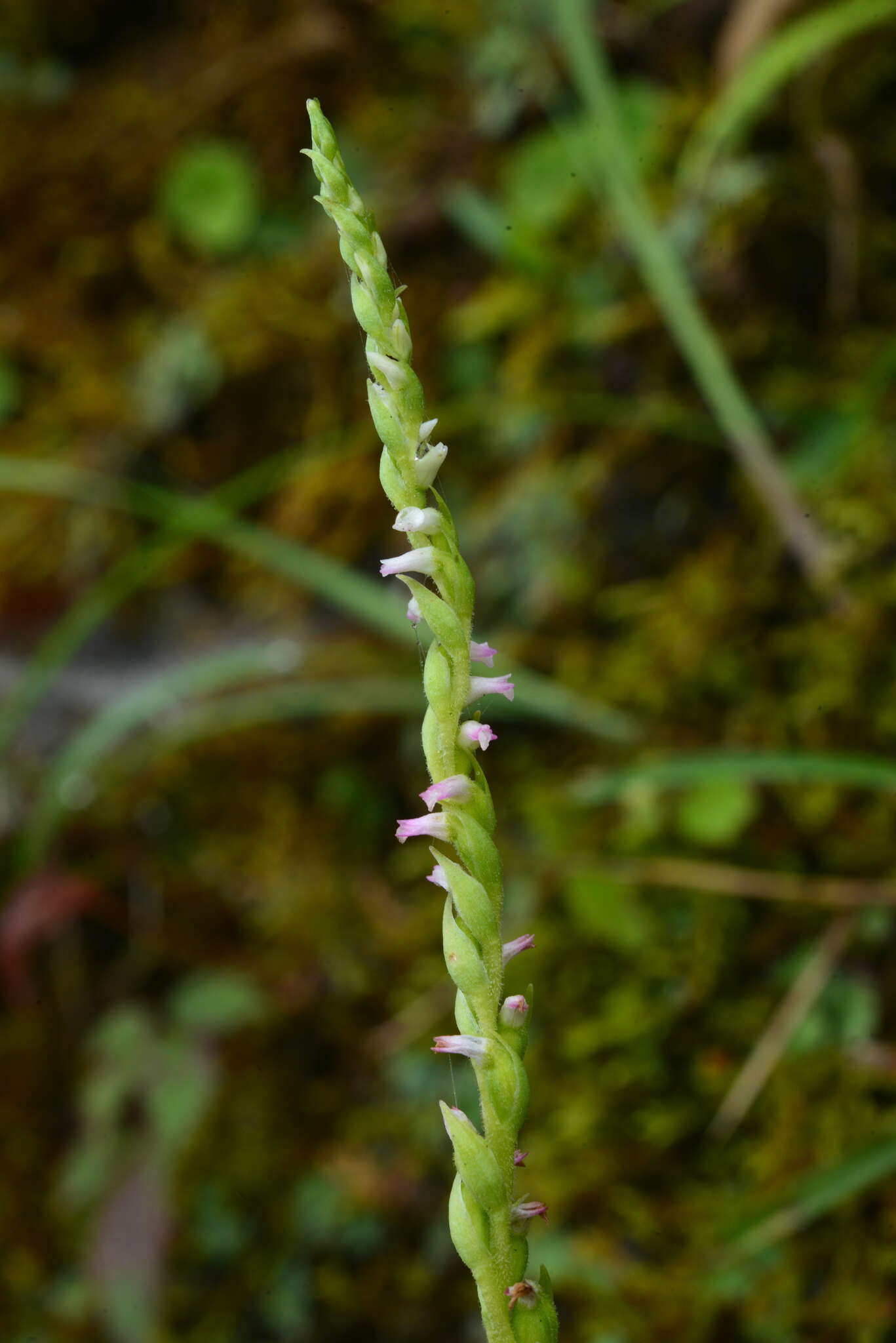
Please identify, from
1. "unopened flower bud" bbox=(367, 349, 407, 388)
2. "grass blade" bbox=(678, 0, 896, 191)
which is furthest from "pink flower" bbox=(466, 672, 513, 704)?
"grass blade" bbox=(678, 0, 896, 191)

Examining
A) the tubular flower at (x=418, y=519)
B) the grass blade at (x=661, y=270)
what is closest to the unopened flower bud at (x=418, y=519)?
the tubular flower at (x=418, y=519)

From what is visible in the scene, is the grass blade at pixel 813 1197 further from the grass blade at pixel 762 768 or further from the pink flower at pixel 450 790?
the pink flower at pixel 450 790

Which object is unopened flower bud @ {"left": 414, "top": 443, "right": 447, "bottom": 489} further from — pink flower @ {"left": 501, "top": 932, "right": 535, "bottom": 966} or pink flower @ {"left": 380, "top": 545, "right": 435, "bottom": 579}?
pink flower @ {"left": 501, "top": 932, "right": 535, "bottom": 966}

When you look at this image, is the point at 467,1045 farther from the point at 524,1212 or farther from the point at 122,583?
the point at 122,583

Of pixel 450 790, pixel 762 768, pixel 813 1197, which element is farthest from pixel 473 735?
pixel 813 1197

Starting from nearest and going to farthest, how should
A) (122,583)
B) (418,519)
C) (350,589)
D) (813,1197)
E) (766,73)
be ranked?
(418,519), (813,1197), (766,73), (350,589), (122,583)
